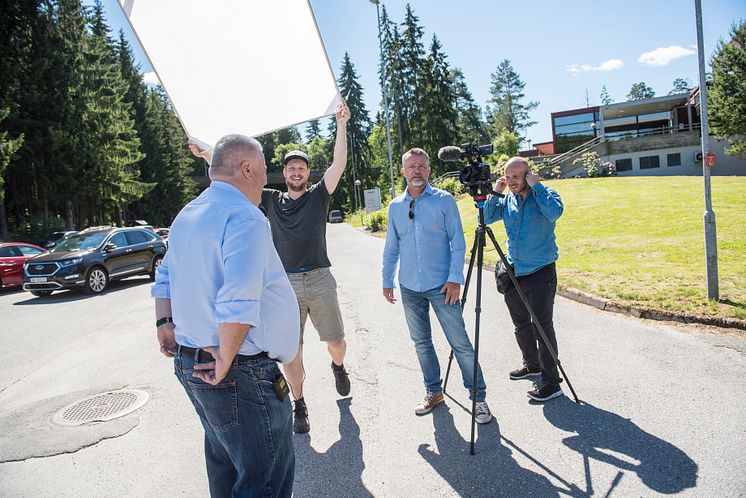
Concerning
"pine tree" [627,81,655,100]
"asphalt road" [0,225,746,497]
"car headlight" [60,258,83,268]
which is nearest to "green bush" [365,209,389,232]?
"car headlight" [60,258,83,268]

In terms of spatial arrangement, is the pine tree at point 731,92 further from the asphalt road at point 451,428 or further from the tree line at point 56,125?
the tree line at point 56,125

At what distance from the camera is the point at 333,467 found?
10.8ft

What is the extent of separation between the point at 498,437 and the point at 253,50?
3.20 meters

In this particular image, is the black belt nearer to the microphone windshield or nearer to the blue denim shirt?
the microphone windshield

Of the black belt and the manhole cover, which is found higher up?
the black belt

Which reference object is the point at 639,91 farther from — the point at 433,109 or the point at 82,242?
the point at 82,242

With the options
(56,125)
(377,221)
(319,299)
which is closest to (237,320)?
(319,299)

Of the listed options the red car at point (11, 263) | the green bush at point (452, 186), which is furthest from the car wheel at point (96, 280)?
the green bush at point (452, 186)

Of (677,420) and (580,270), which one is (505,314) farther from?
(677,420)

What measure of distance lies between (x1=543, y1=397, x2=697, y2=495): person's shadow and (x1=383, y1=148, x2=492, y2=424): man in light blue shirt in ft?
2.11

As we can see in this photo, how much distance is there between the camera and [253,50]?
114 inches

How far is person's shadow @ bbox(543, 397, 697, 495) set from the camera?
2.85m

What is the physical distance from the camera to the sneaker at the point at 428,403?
397 cm

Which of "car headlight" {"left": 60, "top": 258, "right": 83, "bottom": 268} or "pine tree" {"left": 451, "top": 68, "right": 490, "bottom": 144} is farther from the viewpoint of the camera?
"pine tree" {"left": 451, "top": 68, "right": 490, "bottom": 144}
